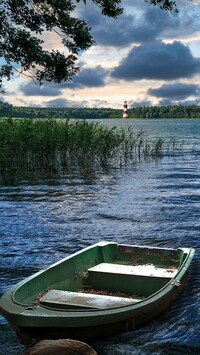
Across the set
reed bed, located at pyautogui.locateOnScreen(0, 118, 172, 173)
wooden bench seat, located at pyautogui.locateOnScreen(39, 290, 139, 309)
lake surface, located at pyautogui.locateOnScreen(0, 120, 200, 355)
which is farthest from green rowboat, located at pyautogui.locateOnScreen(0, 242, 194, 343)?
reed bed, located at pyautogui.locateOnScreen(0, 118, 172, 173)

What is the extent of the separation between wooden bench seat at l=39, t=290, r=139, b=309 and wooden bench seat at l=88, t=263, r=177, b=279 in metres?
1.13

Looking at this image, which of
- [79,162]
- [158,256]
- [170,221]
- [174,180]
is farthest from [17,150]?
[158,256]

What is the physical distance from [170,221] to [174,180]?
376 inches

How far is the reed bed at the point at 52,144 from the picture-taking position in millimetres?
22516

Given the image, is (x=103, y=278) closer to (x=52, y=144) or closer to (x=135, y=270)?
(x=135, y=270)

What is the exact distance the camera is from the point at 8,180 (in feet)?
71.1

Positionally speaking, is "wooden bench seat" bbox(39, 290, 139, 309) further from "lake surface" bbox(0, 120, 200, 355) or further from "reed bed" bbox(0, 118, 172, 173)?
"reed bed" bbox(0, 118, 172, 173)

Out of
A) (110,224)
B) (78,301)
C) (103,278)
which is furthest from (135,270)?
(110,224)

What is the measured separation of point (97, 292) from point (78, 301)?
1.21m

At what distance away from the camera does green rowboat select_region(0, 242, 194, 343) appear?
5.57m

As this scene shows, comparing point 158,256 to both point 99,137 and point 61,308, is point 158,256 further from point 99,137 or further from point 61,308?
point 99,137

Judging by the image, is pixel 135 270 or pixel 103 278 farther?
pixel 135 270

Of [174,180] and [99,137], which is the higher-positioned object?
[99,137]

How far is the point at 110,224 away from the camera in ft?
43.8
